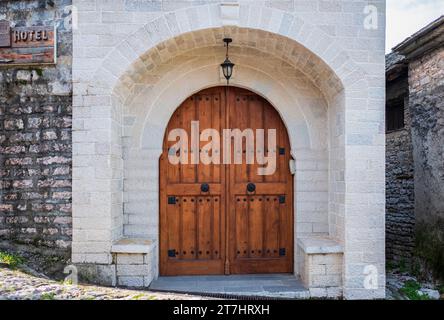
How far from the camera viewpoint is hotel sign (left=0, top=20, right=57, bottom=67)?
416 centimetres

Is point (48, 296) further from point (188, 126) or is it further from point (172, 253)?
point (188, 126)

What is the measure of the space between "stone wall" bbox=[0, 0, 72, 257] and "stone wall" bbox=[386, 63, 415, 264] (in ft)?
16.2

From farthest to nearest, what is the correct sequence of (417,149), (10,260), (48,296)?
(417,149)
(10,260)
(48,296)

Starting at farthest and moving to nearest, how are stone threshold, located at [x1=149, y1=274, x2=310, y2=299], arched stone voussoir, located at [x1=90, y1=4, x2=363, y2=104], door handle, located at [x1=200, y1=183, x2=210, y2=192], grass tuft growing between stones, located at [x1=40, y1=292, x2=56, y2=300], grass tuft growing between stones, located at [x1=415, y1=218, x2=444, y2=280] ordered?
1. grass tuft growing between stones, located at [x1=415, y1=218, x2=444, y2=280]
2. door handle, located at [x1=200, y1=183, x2=210, y2=192]
3. stone threshold, located at [x1=149, y1=274, x2=310, y2=299]
4. arched stone voussoir, located at [x1=90, y1=4, x2=363, y2=104]
5. grass tuft growing between stones, located at [x1=40, y1=292, x2=56, y2=300]

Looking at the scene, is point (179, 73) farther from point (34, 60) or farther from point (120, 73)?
point (34, 60)

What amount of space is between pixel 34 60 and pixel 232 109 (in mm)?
2312

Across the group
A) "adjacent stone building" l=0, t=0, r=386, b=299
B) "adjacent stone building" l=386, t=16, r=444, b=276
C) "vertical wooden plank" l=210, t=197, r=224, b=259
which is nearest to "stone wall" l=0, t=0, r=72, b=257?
"adjacent stone building" l=0, t=0, r=386, b=299

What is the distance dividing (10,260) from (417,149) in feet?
17.7

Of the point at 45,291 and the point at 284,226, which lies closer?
the point at 45,291

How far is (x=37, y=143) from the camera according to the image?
4.21 m

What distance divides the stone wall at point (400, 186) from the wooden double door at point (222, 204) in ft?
8.01

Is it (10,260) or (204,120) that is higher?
(204,120)

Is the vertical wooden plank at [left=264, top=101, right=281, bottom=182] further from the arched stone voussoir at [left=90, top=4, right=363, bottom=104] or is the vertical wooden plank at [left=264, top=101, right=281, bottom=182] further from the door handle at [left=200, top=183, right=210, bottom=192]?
the arched stone voussoir at [left=90, top=4, right=363, bottom=104]

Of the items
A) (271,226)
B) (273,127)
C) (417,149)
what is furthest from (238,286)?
(417,149)
